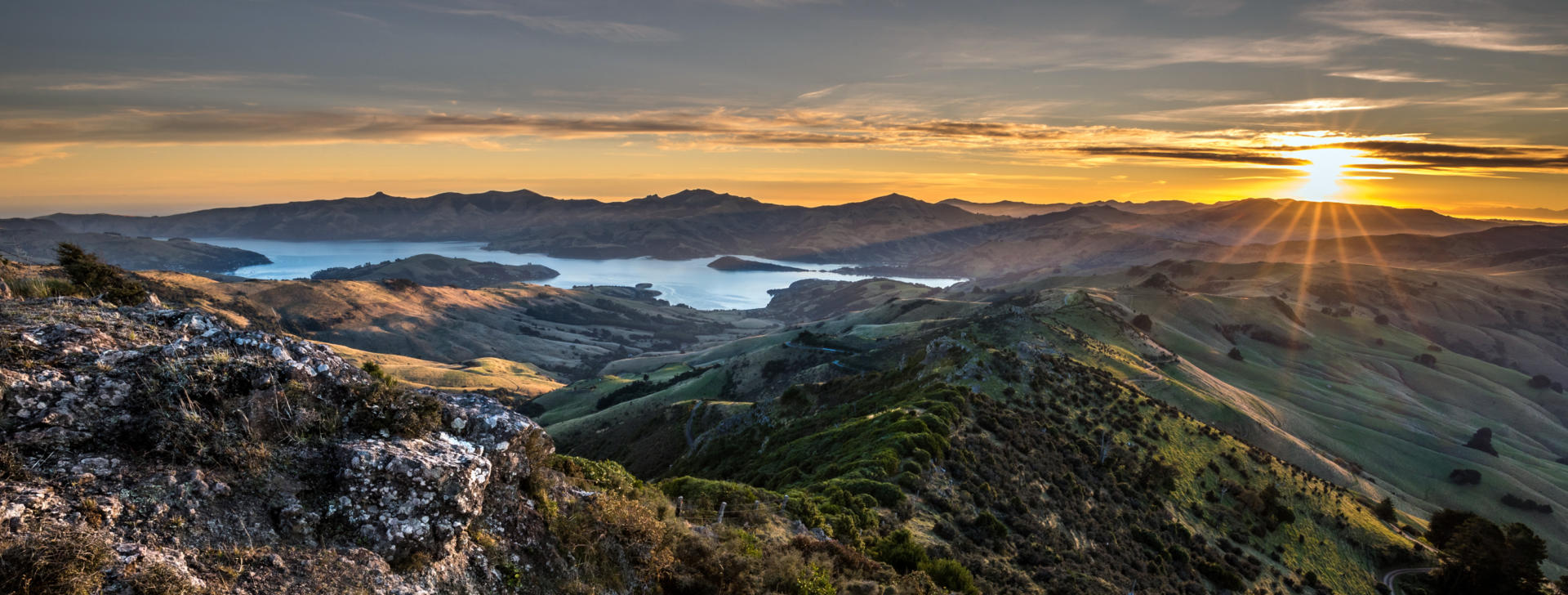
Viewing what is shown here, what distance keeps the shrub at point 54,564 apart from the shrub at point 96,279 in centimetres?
847

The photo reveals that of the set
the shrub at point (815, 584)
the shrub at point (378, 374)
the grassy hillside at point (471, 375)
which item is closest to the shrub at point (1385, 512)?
the shrub at point (815, 584)

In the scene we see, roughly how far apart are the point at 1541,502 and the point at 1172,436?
83.2 metres

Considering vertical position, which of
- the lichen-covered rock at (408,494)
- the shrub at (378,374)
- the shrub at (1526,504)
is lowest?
the shrub at (1526,504)

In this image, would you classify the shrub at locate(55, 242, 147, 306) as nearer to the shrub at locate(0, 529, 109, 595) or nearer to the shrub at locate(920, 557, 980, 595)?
the shrub at locate(0, 529, 109, 595)

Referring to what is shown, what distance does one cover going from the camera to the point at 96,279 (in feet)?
56.5

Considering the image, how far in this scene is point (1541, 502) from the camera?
293ft

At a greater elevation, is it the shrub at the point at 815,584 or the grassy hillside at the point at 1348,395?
the shrub at the point at 815,584

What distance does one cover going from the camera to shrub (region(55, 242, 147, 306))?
44.0 ft

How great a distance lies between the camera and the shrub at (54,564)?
20.3 ft

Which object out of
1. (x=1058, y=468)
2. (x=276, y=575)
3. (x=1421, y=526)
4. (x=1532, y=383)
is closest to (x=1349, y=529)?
(x=1421, y=526)

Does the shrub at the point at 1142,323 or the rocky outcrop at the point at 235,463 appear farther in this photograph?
the shrub at the point at 1142,323

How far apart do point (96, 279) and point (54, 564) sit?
1609cm

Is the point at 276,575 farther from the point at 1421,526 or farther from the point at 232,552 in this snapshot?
the point at 1421,526

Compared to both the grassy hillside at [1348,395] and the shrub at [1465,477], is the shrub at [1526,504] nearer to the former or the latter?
the grassy hillside at [1348,395]
